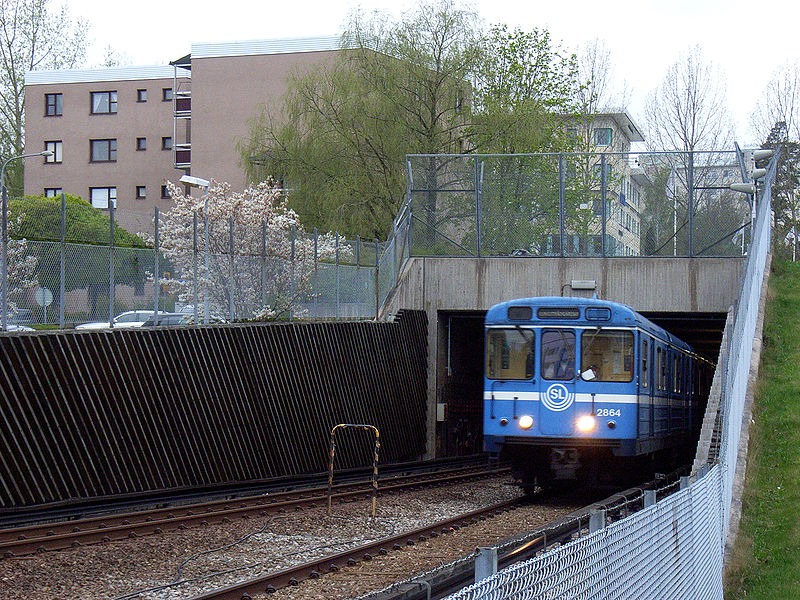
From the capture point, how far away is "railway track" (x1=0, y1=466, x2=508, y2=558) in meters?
10.7

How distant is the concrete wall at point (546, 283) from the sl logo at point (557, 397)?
30.3ft

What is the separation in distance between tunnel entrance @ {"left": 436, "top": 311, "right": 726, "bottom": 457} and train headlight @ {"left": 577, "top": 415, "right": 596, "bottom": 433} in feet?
32.9

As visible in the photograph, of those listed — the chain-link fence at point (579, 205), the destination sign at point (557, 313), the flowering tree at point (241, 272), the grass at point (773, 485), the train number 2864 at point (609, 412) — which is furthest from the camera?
the chain-link fence at point (579, 205)

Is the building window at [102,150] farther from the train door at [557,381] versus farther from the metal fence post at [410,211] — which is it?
the train door at [557,381]

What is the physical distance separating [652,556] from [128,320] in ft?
37.0

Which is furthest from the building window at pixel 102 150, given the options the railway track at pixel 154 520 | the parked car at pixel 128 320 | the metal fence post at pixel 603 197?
the railway track at pixel 154 520

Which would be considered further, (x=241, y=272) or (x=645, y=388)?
(x=241, y=272)

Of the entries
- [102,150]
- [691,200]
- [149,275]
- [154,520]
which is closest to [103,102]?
[102,150]

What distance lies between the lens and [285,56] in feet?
165

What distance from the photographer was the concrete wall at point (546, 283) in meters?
23.9

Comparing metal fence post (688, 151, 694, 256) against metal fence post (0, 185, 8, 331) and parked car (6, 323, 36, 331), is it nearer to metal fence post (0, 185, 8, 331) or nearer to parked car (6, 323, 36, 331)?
parked car (6, 323, 36, 331)

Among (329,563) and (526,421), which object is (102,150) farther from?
(329,563)

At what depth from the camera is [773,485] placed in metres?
13.3

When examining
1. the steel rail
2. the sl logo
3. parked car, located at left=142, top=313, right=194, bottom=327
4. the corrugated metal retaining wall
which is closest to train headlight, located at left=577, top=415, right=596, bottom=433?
the sl logo
